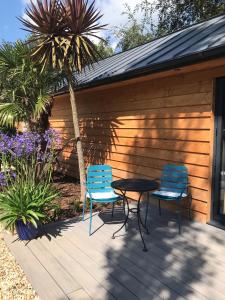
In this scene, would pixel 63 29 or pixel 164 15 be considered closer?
pixel 63 29

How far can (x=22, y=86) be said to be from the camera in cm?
606

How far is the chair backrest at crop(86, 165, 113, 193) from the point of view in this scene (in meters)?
4.68

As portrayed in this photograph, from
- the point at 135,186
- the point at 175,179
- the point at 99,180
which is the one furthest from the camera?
the point at 99,180

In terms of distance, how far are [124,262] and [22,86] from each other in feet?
14.2

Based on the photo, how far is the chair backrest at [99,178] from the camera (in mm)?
4680

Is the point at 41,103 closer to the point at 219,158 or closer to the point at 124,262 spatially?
the point at 219,158

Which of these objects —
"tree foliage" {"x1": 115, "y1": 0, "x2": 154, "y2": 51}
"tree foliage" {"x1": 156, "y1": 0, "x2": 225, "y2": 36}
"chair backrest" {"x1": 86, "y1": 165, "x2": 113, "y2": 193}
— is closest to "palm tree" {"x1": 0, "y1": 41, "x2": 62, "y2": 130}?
"chair backrest" {"x1": 86, "y1": 165, "x2": 113, "y2": 193}

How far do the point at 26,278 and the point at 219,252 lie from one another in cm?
226

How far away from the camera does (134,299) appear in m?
2.63

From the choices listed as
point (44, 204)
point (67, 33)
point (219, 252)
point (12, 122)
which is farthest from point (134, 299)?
point (12, 122)

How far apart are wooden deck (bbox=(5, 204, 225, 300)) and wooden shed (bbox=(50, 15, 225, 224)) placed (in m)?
0.85

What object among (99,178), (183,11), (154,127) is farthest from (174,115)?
(183,11)

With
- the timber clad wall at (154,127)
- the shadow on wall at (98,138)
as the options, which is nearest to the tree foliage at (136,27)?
the timber clad wall at (154,127)

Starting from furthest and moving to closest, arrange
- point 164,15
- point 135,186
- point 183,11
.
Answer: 1. point 164,15
2. point 183,11
3. point 135,186
